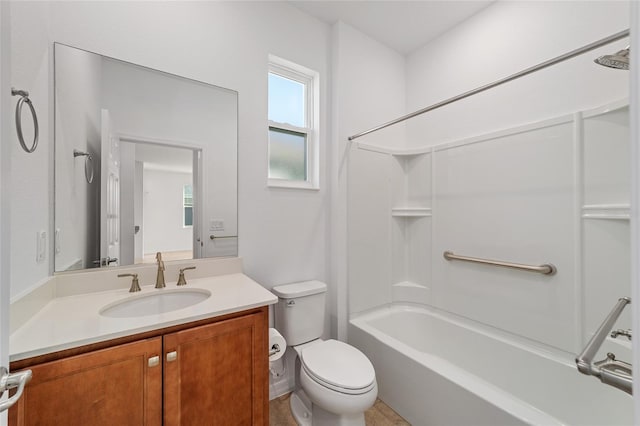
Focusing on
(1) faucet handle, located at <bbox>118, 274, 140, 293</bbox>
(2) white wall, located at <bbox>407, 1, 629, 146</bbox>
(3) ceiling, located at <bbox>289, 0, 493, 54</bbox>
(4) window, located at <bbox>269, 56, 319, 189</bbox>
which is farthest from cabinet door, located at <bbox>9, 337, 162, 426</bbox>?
(2) white wall, located at <bbox>407, 1, 629, 146</bbox>

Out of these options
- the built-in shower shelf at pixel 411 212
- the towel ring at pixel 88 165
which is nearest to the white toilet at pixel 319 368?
the built-in shower shelf at pixel 411 212

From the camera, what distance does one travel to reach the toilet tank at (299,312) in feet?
5.67

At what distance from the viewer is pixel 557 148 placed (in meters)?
1.60

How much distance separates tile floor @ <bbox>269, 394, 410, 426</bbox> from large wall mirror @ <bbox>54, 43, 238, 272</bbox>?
105 centimetres

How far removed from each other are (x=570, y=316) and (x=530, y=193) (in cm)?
75

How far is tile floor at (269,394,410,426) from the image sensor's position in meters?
1.62

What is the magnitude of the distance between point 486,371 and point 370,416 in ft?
2.77

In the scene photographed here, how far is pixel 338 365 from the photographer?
145 centimetres

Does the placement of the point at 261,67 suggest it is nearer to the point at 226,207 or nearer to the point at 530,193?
the point at 226,207

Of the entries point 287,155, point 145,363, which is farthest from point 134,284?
point 287,155

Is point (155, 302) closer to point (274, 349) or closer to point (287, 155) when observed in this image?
point (274, 349)

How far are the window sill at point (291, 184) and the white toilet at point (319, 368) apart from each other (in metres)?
0.69

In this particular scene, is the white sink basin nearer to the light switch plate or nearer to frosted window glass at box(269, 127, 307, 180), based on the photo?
the light switch plate

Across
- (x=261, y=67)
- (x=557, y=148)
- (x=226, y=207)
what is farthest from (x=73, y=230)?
(x=557, y=148)
